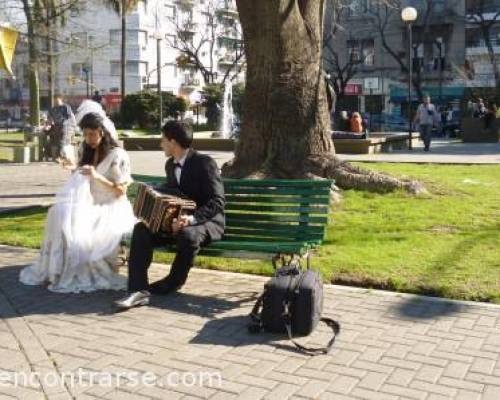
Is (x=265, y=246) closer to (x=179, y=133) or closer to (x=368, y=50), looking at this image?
(x=179, y=133)

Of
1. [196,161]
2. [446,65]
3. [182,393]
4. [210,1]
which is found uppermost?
[210,1]

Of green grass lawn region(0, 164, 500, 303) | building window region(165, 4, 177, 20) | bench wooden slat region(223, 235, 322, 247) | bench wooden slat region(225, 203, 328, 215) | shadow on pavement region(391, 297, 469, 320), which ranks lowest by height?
shadow on pavement region(391, 297, 469, 320)

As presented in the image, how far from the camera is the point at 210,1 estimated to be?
159 ft

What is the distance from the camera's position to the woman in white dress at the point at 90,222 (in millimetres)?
6082

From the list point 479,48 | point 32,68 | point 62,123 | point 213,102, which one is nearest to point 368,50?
point 479,48

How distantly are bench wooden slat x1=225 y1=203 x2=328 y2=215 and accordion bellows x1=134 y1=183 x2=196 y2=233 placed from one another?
773 millimetres

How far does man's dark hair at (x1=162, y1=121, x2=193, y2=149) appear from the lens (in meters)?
5.91

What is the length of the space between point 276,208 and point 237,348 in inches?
71.1

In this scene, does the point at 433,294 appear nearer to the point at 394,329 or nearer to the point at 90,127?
the point at 394,329

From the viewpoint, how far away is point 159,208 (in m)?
5.53

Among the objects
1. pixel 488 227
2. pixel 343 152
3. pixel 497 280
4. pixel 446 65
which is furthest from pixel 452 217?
pixel 446 65

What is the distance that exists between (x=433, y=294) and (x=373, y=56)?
54051 mm

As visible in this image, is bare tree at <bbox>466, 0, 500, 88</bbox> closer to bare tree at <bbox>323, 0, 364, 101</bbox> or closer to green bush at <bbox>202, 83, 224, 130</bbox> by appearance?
bare tree at <bbox>323, 0, 364, 101</bbox>

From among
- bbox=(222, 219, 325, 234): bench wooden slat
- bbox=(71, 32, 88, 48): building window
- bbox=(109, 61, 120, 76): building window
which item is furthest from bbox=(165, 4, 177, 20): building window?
bbox=(222, 219, 325, 234): bench wooden slat
